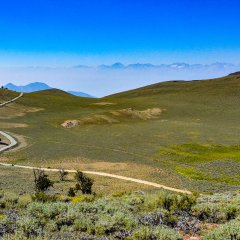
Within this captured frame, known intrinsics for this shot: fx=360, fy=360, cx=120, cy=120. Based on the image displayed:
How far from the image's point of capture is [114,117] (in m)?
130

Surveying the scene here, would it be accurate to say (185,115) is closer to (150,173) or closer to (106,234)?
(150,173)

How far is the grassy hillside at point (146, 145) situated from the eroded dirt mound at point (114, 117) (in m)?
0.37

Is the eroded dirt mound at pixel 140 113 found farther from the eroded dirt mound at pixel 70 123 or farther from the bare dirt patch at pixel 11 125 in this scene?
the bare dirt patch at pixel 11 125

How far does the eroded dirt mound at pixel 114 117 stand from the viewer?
384 feet

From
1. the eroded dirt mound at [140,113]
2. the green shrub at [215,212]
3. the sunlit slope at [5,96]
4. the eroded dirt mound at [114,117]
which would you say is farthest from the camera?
the sunlit slope at [5,96]

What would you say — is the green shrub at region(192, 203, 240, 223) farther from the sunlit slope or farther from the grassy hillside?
the sunlit slope

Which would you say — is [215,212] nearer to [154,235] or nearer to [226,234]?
[226,234]

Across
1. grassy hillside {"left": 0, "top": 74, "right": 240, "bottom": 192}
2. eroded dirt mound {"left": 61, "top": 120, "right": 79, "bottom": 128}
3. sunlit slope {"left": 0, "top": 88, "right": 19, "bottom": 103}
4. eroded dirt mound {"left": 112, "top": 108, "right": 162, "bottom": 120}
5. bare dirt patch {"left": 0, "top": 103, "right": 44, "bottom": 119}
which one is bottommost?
grassy hillside {"left": 0, "top": 74, "right": 240, "bottom": 192}

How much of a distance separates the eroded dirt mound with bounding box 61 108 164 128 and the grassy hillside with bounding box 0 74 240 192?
373 millimetres

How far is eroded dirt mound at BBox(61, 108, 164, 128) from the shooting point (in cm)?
11709

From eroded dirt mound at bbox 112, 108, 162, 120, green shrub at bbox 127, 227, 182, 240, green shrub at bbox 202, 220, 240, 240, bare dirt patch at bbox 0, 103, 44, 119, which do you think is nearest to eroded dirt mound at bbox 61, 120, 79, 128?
eroded dirt mound at bbox 112, 108, 162, 120

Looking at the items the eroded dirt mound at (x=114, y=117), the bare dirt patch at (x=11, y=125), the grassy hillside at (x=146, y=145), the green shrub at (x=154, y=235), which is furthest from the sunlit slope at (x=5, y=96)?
the green shrub at (x=154, y=235)

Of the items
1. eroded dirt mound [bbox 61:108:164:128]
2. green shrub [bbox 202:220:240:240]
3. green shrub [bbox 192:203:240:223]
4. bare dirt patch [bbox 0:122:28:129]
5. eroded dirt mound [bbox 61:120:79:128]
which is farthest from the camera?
eroded dirt mound [bbox 61:108:164:128]

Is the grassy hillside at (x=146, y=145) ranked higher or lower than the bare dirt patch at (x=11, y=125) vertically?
lower
